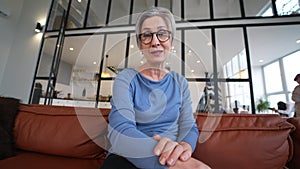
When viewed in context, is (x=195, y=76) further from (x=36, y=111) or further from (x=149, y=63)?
(x=36, y=111)

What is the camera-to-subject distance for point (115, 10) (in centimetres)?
365

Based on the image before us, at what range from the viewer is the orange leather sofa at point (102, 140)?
53cm

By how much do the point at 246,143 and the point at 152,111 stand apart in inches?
14.9

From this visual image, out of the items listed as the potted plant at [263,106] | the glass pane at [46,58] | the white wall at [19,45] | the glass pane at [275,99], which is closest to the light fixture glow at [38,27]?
the white wall at [19,45]

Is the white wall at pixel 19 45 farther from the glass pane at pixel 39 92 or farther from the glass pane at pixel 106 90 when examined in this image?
the glass pane at pixel 106 90

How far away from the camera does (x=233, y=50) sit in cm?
312

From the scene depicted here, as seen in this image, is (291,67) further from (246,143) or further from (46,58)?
(46,58)

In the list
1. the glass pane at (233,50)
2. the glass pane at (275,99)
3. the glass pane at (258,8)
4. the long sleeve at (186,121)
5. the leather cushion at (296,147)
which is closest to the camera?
the long sleeve at (186,121)

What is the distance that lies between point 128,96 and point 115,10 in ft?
12.4

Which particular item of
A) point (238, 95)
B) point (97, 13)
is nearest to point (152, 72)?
point (238, 95)

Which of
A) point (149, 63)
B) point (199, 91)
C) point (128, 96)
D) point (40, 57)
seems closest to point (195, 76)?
point (199, 91)

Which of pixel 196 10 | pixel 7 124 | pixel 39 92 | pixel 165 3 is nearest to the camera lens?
pixel 7 124

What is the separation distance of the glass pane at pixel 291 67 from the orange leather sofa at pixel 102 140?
627 cm

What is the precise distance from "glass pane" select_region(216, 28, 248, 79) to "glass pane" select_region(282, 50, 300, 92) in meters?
3.53
